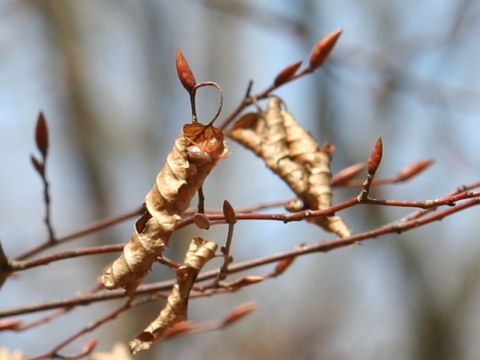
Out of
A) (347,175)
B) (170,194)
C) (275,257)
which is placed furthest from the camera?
(347,175)

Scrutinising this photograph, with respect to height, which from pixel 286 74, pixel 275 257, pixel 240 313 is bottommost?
pixel 240 313

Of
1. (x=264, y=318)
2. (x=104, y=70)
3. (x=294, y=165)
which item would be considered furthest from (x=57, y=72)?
(x=294, y=165)

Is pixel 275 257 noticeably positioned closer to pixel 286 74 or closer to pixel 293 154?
pixel 293 154

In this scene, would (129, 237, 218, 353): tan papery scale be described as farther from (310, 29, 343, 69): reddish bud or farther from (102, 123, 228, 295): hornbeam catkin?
(310, 29, 343, 69): reddish bud

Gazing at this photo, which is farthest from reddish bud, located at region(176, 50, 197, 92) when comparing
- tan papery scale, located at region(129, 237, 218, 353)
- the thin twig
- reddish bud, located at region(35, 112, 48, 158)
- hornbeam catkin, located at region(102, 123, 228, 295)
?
reddish bud, located at region(35, 112, 48, 158)

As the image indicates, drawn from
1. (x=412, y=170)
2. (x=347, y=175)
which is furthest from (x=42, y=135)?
(x=412, y=170)

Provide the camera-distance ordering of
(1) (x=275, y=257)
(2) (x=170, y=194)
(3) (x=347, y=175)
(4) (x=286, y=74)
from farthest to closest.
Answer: (3) (x=347, y=175)
(4) (x=286, y=74)
(1) (x=275, y=257)
(2) (x=170, y=194)

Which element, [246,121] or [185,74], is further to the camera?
[246,121]
